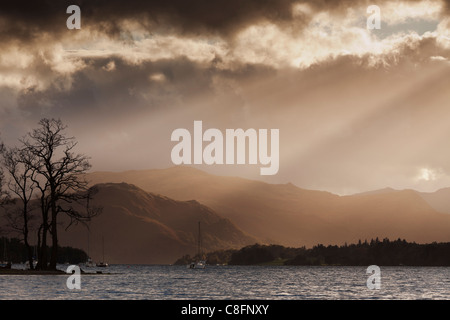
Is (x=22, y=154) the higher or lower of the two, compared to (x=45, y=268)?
higher

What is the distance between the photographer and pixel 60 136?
304ft
